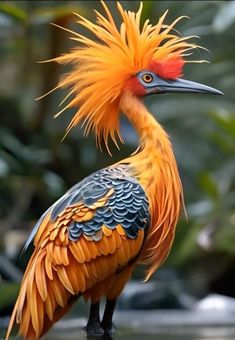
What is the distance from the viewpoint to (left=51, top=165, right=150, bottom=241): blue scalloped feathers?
4586 millimetres

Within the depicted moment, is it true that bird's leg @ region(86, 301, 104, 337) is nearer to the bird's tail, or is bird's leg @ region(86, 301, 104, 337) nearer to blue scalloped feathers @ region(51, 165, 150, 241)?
the bird's tail

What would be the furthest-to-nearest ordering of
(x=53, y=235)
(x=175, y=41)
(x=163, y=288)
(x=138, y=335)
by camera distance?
(x=163, y=288) < (x=138, y=335) < (x=175, y=41) < (x=53, y=235)

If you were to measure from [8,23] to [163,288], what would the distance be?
2.89m

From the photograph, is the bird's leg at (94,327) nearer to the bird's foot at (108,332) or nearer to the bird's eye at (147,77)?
the bird's foot at (108,332)

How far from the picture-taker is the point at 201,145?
12.9 m

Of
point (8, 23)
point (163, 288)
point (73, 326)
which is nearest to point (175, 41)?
point (73, 326)

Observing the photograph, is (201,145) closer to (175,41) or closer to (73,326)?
(73,326)

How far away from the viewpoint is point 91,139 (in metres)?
11.6

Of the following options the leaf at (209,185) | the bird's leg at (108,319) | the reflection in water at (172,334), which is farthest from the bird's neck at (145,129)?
the leaf at (209,185)

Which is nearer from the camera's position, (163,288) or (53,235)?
(53,235)

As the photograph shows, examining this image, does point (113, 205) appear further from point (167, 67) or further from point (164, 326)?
point (164, 326)

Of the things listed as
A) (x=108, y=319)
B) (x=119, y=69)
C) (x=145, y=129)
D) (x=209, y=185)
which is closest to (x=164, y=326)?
(x=108, y=319)

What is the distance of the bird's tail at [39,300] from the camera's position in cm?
454

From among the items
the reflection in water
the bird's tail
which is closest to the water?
the reflection in water
